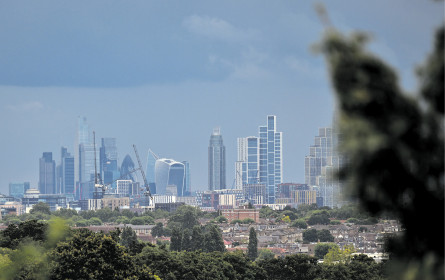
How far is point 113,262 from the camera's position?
178ft

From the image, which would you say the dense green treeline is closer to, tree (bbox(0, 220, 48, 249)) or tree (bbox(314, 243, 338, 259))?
tree (bbox(0, 220, 48, 249))

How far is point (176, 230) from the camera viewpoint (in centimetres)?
14750

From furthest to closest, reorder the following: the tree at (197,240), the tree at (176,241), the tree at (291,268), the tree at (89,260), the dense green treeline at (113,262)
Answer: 1. the tree at (197,240)
2. the tree at (176,241)
3. the tree at (291,268)
4. the dense green treeline at (113,262)
5. the tree at (89,260)

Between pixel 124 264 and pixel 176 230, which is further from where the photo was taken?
pixel 176 230

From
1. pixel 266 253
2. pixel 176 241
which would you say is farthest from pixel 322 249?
pixel 176 241

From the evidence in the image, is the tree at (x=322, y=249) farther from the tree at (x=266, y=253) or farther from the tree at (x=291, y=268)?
the tree at (x=291, y=268)

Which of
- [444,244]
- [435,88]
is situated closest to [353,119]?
[435,88]

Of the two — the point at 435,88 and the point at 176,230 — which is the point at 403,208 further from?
the point at 176,230

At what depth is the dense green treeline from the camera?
52.7m

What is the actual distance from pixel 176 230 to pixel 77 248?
93859 millimetres

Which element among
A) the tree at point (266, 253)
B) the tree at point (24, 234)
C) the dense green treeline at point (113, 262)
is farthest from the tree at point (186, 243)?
the tree at point (24, 234)

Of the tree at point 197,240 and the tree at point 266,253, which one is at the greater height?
the tree at point 197,240

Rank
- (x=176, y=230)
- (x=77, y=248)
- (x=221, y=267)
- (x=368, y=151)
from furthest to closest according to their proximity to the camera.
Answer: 1. (x=176, y=230)
2. (x=221, y=267)
3. (x=77, y=248)
4. (x=368, y=151)

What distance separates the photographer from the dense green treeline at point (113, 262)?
2076 inches
